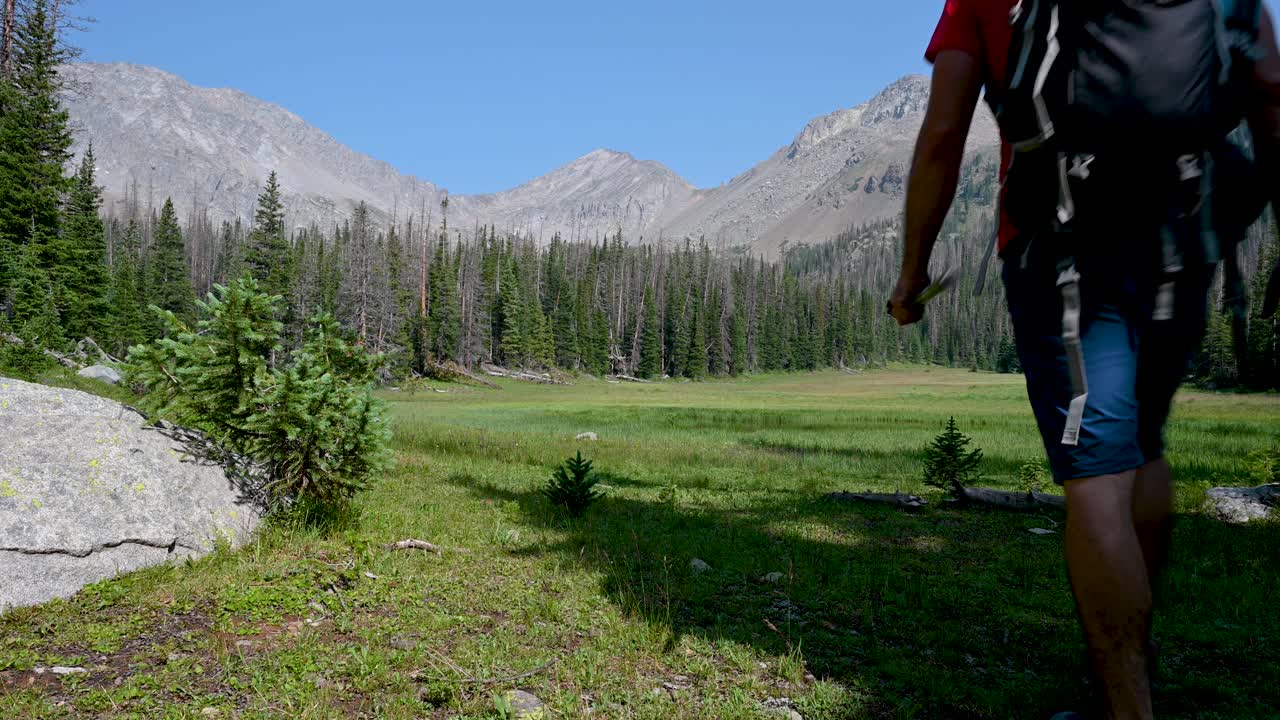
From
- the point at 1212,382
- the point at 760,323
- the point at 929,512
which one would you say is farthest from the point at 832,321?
the point at 929,512

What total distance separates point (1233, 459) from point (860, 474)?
9387 millimetres

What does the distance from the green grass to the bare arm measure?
1757 mm

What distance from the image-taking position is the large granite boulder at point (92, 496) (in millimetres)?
3826

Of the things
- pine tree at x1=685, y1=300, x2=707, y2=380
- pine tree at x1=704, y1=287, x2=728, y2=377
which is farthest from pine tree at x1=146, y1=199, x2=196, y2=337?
pine tree at x1=704, y1=287, x2=728, y2=377

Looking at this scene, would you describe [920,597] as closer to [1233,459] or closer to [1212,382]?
[1233,459]

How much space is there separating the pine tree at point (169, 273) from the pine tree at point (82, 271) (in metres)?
23.7

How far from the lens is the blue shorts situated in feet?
6.37

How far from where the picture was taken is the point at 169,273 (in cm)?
8550

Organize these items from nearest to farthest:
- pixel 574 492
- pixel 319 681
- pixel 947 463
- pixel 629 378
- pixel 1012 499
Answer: pixel 319 681 < pixel 574 492 < pixel 1012 499 < pixel 947 463 < pixel 629 378

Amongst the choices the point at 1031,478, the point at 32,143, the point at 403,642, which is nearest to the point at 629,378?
the point at 32,143

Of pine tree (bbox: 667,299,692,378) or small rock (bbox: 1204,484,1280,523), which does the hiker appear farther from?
pine tree (bbox: 667,299,692,378)

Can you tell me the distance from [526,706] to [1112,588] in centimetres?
208

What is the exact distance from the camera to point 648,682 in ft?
9.89

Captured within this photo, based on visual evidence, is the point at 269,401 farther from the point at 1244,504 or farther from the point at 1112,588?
the point at 1244,504
